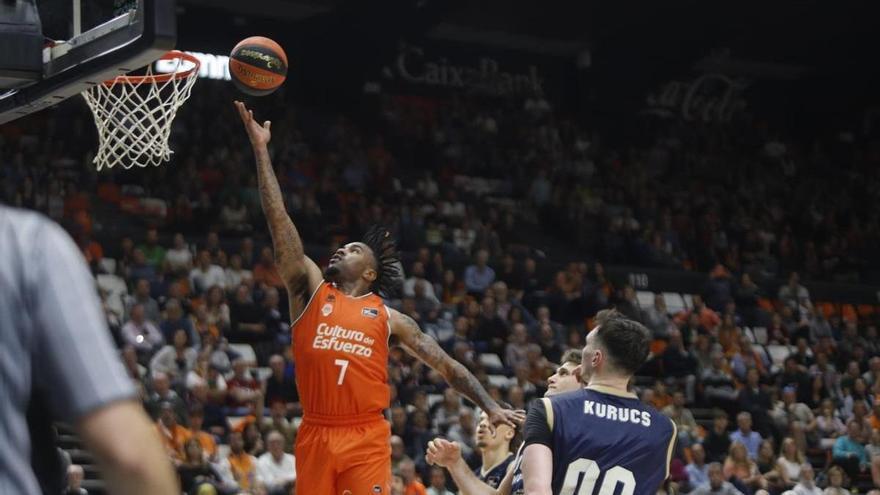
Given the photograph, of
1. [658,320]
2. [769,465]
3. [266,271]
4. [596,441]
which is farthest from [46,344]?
[658,320]

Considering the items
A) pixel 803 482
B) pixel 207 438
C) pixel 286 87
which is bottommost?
pixel 803 482

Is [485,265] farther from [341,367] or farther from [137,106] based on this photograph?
[341,367]

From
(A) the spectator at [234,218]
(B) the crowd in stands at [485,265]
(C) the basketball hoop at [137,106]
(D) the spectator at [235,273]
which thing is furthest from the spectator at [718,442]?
(C) the basketball hoop at [137,106]

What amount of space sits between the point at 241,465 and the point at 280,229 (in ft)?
18.7

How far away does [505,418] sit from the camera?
630 centimetres

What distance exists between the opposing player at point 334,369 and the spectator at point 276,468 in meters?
5.22

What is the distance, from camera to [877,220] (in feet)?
80.6

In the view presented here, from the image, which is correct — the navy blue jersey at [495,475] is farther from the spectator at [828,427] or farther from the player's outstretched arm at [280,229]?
the spectator at [828,427]

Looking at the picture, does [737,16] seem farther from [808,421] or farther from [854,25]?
[808,421]

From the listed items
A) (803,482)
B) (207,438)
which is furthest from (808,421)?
(207,438)

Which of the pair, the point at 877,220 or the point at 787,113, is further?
the point at 787,113

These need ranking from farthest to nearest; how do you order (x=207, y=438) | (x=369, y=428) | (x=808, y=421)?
(x=808, y=421) → (x=207, y=438) → (x=369, y=428)

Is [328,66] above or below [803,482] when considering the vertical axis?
above

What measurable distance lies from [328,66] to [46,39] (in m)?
16.8
